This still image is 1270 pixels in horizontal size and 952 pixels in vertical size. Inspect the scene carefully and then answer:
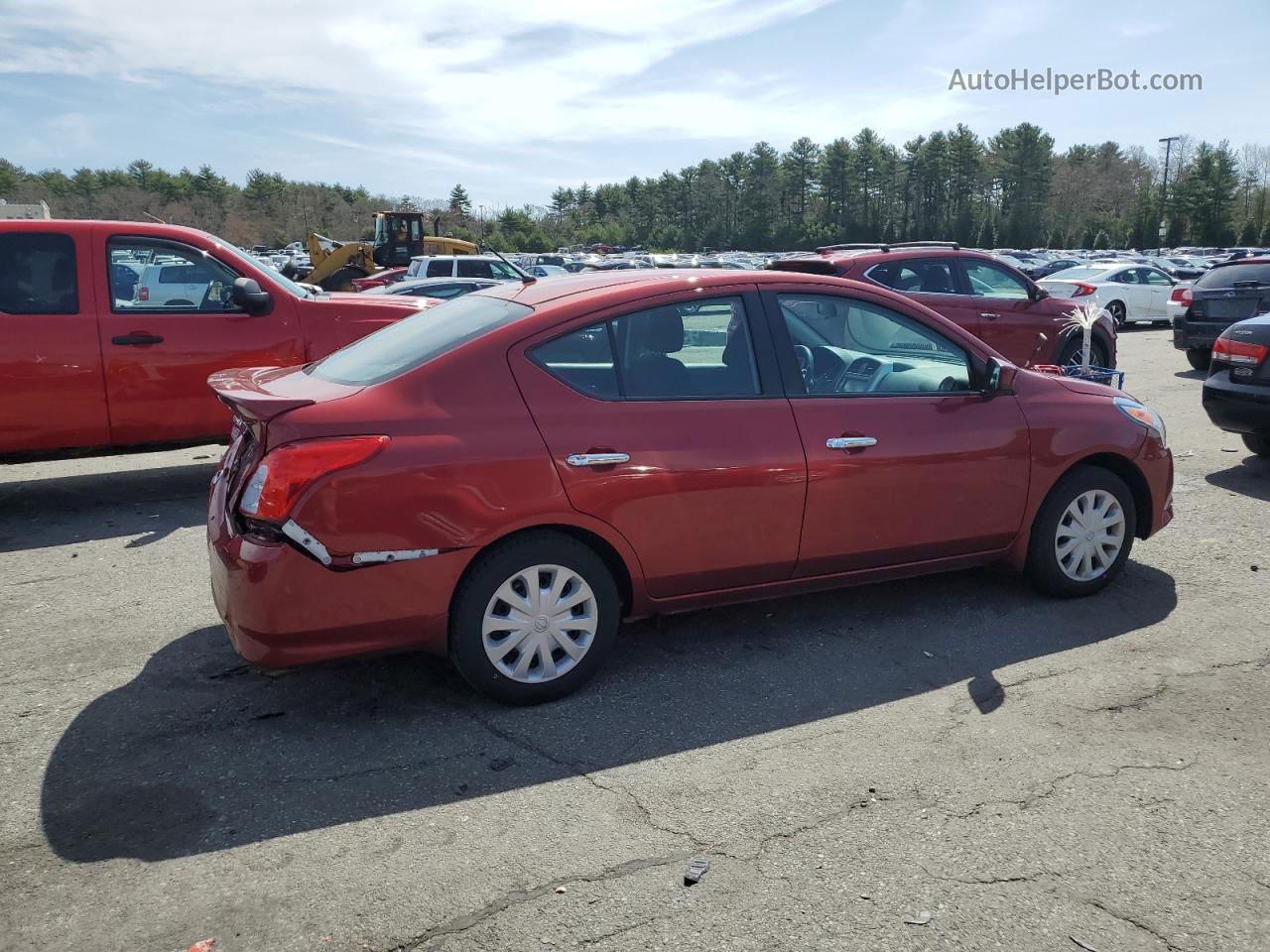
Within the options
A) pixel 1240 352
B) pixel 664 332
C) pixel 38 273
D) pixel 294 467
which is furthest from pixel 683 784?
pixel 1240 352

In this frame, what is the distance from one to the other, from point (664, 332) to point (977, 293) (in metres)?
7.55

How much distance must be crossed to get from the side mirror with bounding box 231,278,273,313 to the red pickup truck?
0.5 inches

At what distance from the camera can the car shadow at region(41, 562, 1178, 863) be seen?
3221mm

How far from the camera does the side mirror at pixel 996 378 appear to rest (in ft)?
15.4

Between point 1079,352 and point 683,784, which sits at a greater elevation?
point 1079,352

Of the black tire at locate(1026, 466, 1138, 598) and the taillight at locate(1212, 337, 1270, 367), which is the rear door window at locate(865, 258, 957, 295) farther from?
the black tire at locate(1026, 466, 1138, 598)

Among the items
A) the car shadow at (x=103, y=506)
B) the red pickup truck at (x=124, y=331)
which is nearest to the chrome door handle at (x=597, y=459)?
the car shadow at (x=103, y=506)

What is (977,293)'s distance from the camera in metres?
10.7

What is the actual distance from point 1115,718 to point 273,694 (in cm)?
331

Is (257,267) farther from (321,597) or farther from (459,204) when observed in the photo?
(459,204)

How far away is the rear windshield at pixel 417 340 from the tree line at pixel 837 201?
276 feet

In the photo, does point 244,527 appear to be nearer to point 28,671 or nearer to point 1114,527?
point 28,671

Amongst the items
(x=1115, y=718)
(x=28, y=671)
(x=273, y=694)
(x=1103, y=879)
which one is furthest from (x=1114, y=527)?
(x=28, y=671)

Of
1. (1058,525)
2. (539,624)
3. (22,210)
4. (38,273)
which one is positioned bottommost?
(539,624)
